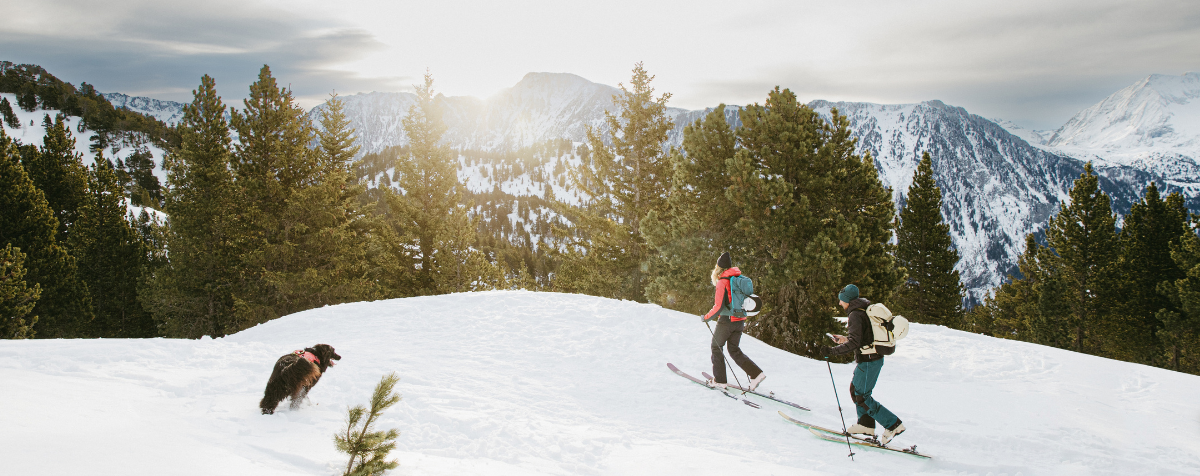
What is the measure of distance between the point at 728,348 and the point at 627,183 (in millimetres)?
17931

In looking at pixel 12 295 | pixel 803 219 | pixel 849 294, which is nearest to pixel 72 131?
pixel 12 295

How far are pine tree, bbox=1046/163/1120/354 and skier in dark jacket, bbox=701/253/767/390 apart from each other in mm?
31432

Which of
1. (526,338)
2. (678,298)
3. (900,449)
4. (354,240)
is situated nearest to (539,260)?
(354,240)

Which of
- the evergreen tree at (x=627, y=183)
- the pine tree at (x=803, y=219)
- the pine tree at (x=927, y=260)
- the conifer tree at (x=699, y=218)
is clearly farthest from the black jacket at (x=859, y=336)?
the pine tree at (x=927, y=260)

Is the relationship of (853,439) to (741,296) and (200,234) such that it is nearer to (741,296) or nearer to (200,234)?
(741,296)

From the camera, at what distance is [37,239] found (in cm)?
2161

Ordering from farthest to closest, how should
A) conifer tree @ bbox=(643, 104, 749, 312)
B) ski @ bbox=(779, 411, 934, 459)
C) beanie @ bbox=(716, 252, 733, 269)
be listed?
conifer tree @ bbox=(643, 104, 749, 312) → beanie @ bbox=(716, 252, 733, 269) → ski @ bbox=(779, 411, 934, 459)

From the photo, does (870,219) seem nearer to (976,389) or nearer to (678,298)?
(678,298)

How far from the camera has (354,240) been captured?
2622cm

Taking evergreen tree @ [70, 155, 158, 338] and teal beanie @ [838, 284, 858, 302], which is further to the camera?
evergreen tree @ [70, 155, 158, 338]

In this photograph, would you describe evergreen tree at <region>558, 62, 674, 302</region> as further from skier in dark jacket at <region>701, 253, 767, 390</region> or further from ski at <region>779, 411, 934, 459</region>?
ski at <region>779, 411, 934, 459</region>

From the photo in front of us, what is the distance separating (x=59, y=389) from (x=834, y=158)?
61.4 feet

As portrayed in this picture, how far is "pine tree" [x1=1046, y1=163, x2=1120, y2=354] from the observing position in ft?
90.2

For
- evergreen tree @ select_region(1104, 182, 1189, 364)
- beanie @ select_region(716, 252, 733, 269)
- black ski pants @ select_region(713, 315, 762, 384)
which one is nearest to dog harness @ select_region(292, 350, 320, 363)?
black ski pants @ select_region(713, 315, 762, 384)
